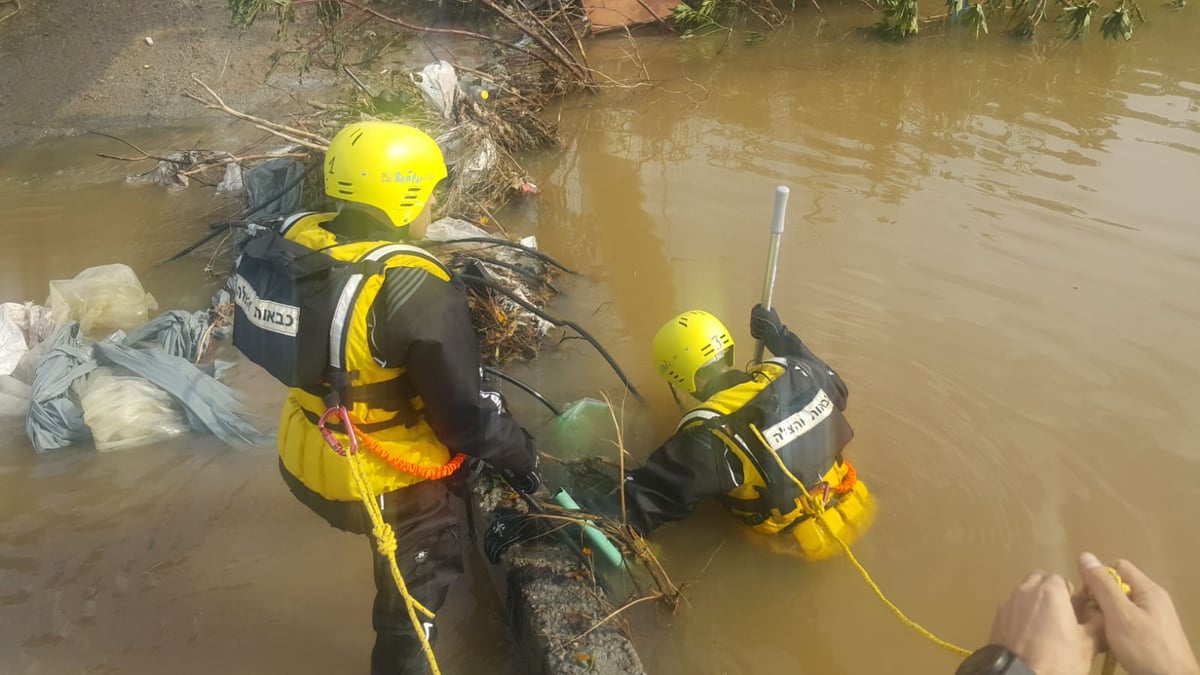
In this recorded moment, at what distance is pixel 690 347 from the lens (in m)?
3.34

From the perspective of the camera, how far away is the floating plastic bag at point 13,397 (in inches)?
156

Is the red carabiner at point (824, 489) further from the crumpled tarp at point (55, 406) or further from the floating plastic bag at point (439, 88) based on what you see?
the floating plastic bag at point (439, 88)

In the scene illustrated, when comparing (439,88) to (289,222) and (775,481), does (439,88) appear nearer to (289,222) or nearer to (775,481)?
(289,222)

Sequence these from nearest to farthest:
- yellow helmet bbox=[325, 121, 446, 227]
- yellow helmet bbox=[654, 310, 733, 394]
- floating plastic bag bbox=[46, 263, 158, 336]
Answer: yellow helmet bbox=[325, 121, 446, 227] < yellow helmet bbox=[654, 310, 733, 394] < floating plastic bag bbox=[46, 263, 158, 336]

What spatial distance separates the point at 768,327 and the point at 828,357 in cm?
100

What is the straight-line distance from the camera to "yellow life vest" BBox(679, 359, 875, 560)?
9.49ft

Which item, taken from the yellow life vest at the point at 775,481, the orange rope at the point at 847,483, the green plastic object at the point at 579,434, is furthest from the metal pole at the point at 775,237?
the green plastic object at the point at 579,434

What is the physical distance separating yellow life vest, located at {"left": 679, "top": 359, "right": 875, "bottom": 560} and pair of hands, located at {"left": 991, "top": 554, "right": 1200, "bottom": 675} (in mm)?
1487

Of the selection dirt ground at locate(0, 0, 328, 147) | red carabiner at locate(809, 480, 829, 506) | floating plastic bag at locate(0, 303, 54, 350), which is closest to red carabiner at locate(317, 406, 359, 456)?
red carabiner at locate(809, 480, 829, 506)

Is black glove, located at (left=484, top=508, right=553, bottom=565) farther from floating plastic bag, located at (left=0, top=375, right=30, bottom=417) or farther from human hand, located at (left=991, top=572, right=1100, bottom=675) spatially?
floating plastic bag, located at (left=0, top=375, right=30, bottom=417)

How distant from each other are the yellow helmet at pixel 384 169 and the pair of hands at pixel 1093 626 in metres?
1.89

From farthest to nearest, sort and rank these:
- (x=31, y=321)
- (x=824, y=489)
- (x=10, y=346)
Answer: (x=31, y=321), (x=10, y=346), (x=824, y=489)

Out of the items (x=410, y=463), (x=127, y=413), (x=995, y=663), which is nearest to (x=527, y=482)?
(x=410, y=463)

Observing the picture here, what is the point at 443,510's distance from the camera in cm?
255
